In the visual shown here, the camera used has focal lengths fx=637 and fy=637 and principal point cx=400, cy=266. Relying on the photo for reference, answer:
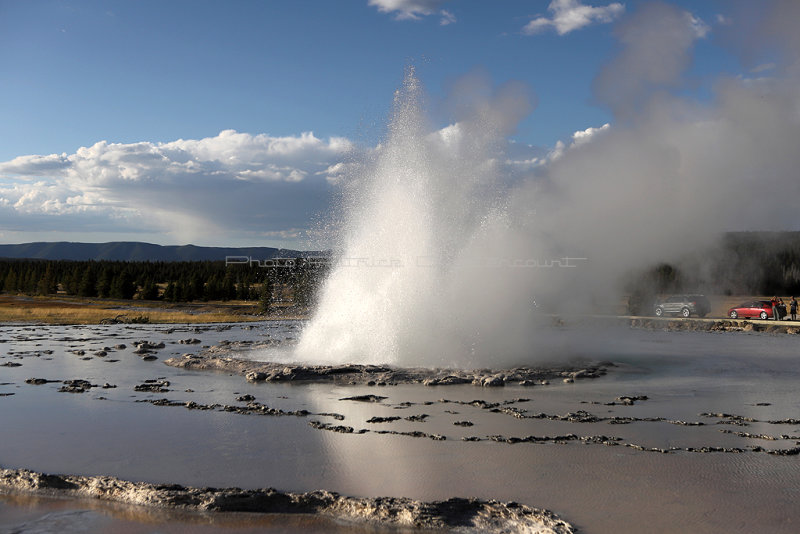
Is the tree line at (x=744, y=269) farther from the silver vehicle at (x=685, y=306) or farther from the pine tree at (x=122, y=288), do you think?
the pine tree at (x=122, y=288)

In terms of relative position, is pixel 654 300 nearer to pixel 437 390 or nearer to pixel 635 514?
pixel 437 390

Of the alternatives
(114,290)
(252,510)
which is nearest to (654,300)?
(252,510)

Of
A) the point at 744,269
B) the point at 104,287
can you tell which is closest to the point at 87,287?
the point at 104,287

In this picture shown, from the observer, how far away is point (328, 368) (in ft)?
50.0

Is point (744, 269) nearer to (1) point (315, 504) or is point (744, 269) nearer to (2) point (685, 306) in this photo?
(2) point (685, 306)

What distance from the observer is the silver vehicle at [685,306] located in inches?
1602

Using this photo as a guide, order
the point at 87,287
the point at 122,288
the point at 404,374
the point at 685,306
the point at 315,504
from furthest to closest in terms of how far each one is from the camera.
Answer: the point at 87,287
the point at 122,288
the point at 685,306
the point at 404,374
the point at 315,504

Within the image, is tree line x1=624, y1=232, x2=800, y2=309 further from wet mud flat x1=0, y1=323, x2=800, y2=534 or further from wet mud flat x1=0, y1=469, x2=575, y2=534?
wet mud flat x1=0, y1=469, x2=575, y2=534

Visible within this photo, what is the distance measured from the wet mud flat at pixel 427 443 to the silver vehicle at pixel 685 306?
25.4 metres

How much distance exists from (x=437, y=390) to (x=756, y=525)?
27.0 ft

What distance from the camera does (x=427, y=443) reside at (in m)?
8.80

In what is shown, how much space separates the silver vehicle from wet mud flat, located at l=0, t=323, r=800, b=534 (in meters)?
25.4

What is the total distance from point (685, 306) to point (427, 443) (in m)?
36.9

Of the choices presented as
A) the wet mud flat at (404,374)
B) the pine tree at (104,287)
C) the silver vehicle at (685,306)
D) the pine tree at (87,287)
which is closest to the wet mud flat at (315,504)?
the wet mud flat at (404,374)
